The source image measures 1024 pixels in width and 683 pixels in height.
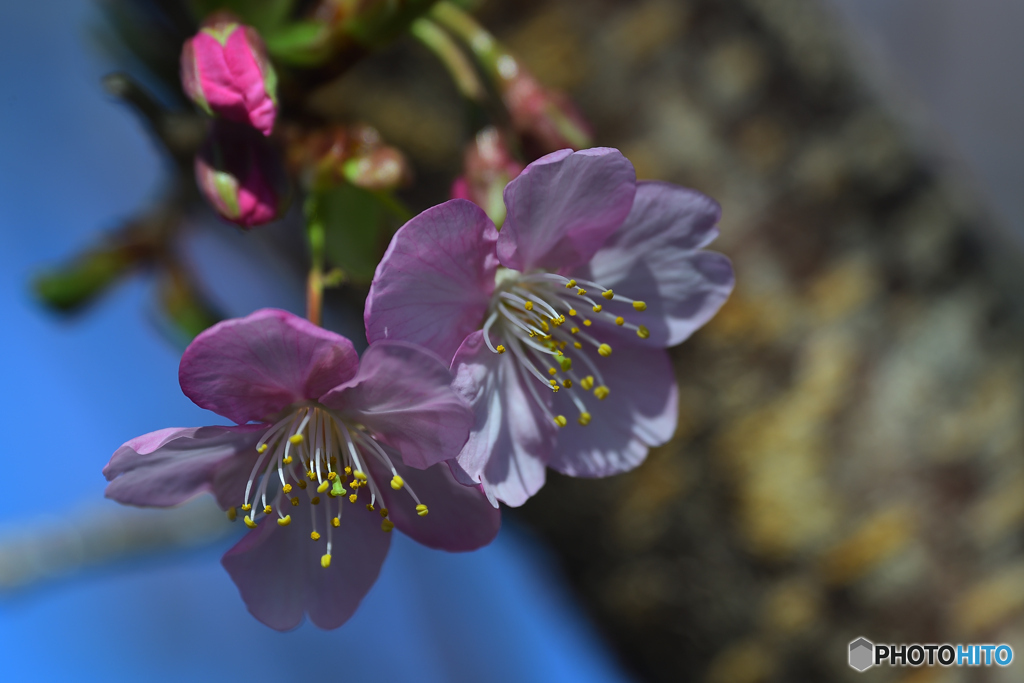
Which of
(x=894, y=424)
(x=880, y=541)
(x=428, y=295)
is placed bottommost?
(x=880, y=541)

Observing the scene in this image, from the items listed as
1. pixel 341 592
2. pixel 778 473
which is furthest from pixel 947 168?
pixel 341 592

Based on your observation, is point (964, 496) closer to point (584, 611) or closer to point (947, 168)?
point (947, 168)

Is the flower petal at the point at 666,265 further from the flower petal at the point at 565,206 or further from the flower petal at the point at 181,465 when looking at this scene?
the flower petal at the point at 181,465

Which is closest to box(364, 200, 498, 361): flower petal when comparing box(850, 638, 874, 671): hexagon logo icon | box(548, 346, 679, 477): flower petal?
box(548, 346, 679, 477): flower petal

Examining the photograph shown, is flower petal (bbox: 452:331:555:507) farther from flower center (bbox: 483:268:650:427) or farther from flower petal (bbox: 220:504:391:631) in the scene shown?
flower petal (bbox: 220:504:391:631)

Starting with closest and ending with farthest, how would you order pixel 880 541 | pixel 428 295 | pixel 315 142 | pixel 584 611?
pixel 428 295 → pixel 315 142 → pixel 880 541 → pixel 584 611

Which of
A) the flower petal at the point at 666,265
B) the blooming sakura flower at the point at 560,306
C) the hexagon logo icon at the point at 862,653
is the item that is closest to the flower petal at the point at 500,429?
the blooming sakura flower at the point at 560,306
